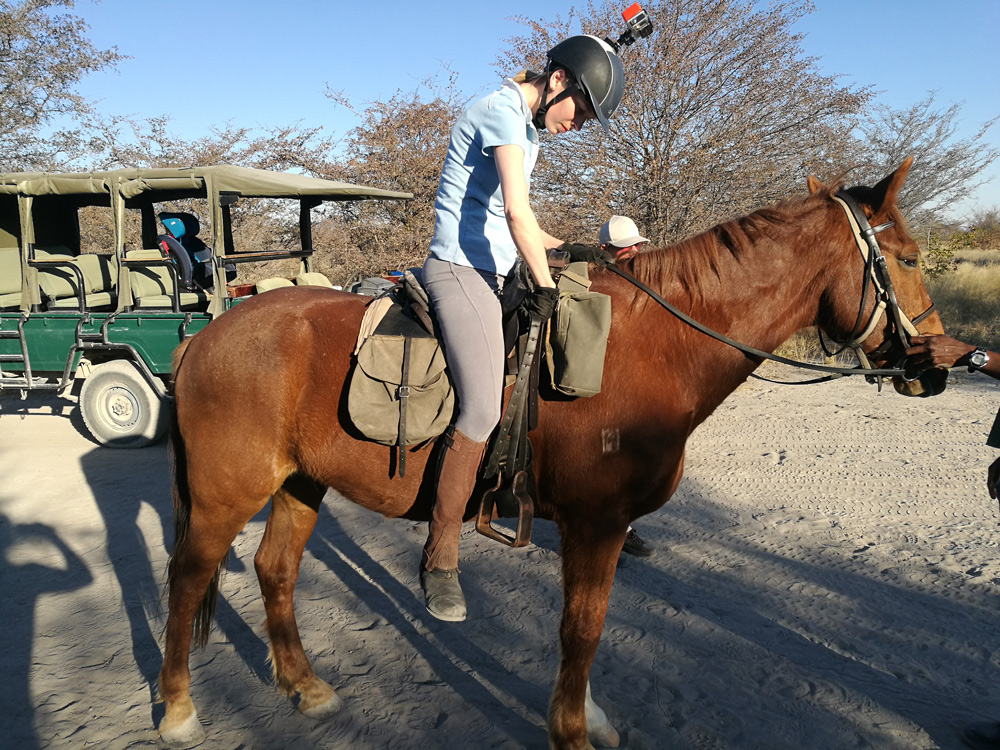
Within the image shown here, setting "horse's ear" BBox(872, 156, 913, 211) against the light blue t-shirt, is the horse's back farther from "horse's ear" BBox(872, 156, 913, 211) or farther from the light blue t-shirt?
"horse's ear" BBox(872, 156, 913, 211)

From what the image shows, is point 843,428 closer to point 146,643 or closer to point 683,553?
point 683,553

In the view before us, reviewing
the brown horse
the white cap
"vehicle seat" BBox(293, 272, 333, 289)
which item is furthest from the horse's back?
"vehicle seat" BBox(293, 272, 333, 289)

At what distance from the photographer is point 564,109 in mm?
2562

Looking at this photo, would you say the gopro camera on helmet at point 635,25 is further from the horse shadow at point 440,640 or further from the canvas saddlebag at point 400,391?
the horse shadow at point 440,640

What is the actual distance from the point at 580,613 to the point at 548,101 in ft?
6.57

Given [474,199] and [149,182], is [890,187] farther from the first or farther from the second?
[149,182]

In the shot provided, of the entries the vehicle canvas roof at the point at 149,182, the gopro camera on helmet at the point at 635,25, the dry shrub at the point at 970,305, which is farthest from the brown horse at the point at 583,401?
the dry shrub at the point at 970,305

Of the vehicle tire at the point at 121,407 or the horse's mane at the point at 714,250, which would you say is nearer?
the horse's mane at the point at 714,250

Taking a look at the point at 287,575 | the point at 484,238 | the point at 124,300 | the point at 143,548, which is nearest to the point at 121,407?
the point at 124,300

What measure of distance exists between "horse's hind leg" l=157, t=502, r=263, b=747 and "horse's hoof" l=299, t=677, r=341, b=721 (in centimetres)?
43

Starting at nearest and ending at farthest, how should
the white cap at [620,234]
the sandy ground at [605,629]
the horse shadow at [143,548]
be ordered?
the sandy ground at [605,629]
the horse shadow at [143,548]
the white cap at [620,234]

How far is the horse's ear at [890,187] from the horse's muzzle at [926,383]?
2.26 feet

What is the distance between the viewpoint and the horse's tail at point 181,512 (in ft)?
Answer: 10.1

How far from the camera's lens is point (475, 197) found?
2.63m
